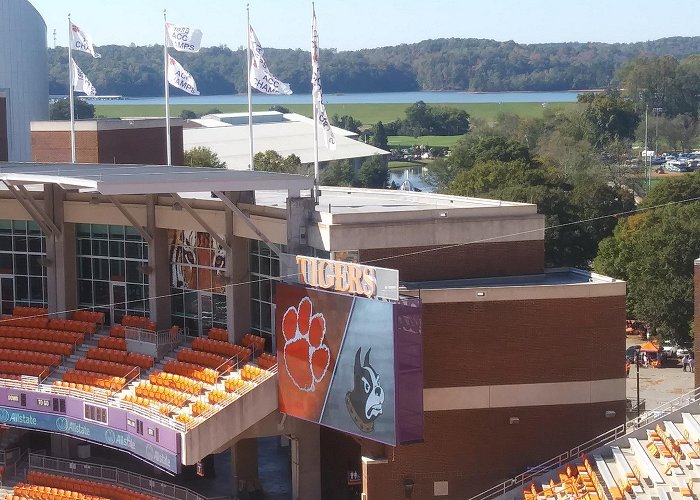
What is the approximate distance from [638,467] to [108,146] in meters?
40.4

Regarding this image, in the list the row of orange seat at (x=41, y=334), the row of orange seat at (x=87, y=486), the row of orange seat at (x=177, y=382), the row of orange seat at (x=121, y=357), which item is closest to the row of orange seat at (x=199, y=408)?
the row of orange seat at (x=177, y=382)

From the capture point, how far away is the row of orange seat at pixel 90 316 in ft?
146

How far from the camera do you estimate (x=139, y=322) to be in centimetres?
4328

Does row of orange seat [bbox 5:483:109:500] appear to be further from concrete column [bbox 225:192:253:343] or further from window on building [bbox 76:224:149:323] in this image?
window on building [bbox 76:224:149:323]

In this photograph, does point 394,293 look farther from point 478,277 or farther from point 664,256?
point 664,256

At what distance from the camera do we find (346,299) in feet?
107

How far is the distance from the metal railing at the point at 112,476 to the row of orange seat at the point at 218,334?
15.7ft

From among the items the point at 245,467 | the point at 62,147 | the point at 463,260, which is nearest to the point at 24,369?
the point at 245,467

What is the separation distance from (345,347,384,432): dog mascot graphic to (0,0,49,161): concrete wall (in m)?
52.7

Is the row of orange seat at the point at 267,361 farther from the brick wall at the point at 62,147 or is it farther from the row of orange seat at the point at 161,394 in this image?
the brick wall at the point at 62,147

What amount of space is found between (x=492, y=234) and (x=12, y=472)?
17.1 metres

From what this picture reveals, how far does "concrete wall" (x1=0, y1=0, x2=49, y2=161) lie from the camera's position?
268 feet

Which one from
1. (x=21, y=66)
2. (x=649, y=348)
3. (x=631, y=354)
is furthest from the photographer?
(x=21, y=66)

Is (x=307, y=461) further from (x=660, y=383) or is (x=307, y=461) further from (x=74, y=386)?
(x=660, y=383)
